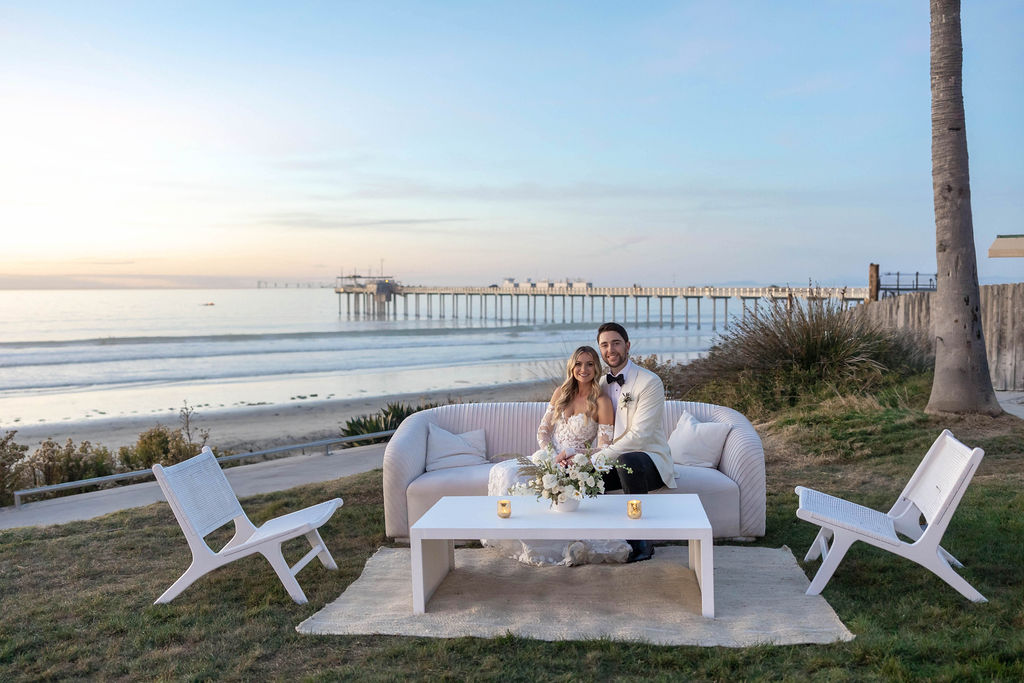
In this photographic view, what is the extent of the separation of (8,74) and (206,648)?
31.9 feet

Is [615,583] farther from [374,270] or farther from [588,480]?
[374,270]

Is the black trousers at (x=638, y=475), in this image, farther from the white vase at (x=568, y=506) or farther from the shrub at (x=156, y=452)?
the shrub at (x=156, y=452)

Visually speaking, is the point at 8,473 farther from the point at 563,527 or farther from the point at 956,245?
the point at 956,245

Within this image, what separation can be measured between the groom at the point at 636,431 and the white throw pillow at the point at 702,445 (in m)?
0.61

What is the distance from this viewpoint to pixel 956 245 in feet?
24.9

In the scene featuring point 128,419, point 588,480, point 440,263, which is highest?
point 440,263

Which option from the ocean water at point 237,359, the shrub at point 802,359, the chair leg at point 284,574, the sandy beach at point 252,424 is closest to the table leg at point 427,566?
the chair leg at point 284,574

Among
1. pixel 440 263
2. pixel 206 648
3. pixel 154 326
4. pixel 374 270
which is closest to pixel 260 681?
pixel 206 648

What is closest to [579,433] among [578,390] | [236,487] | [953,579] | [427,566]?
[578,390]

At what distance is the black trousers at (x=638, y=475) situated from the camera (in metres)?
4.50

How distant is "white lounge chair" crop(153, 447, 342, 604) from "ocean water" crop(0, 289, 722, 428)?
8.76m

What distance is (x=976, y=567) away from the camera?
13.4 feet

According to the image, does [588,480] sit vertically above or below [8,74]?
below

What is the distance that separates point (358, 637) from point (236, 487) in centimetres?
390
